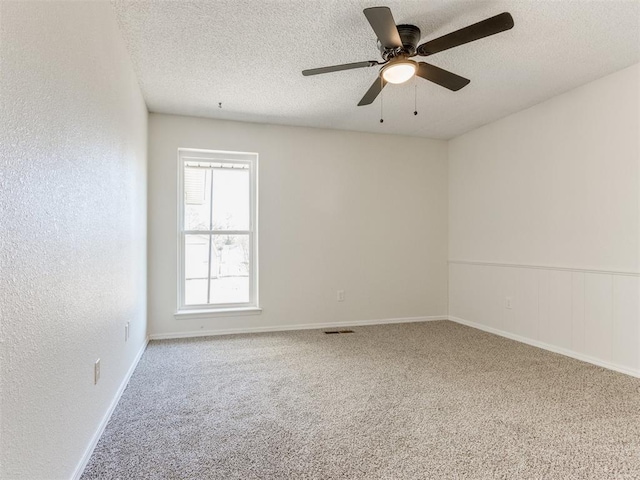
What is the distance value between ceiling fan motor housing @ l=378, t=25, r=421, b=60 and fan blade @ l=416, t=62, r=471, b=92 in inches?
4.7

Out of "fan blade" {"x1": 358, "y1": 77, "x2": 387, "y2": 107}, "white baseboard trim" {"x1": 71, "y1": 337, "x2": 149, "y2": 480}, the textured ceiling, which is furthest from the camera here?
"fan blade" {"x1": 358, "y1": 77, "x2": 387, "y2": 107}

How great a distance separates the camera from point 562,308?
11.0 ft

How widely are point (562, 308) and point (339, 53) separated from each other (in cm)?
295

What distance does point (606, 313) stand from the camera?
9.84ft

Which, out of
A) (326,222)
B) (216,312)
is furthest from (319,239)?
(216,312)

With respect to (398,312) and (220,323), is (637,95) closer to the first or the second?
(398,312)

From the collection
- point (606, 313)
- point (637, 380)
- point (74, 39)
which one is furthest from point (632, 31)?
point (74, 39)

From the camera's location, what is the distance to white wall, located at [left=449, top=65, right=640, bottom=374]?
288 centimetres

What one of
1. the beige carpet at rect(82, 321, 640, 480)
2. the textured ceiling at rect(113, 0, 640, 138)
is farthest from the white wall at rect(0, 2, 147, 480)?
the textured ceiling at rect(113, 0, 640, 138)

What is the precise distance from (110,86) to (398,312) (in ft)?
12.6

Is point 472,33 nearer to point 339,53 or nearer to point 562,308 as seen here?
point 339,53

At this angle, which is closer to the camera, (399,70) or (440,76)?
(399,70)

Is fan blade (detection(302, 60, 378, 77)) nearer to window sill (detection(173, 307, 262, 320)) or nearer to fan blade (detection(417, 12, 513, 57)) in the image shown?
fan blade (detection(417, 12, 513, 57))

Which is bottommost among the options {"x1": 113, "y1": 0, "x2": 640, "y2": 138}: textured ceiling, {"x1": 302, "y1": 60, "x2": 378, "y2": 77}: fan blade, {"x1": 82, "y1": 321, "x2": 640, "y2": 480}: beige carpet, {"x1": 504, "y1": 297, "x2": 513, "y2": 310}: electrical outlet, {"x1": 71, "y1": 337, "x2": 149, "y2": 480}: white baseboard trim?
{"x1": 82, "y1": 321, "x2": 640, "y2": 480}: beige carpet
